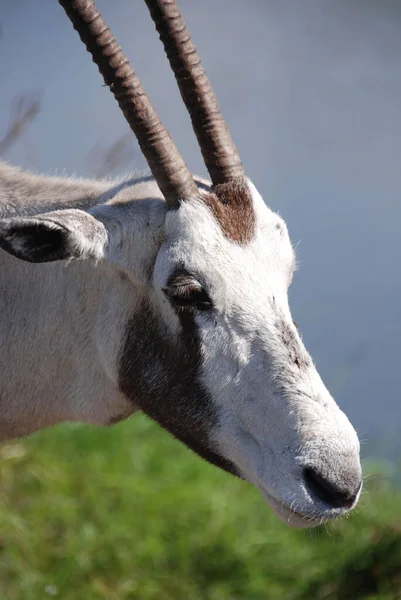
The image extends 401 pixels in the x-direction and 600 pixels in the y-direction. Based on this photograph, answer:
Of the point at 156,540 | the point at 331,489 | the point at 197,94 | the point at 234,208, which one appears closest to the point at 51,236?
the point at 234,208

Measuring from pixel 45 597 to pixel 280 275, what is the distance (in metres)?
2.85

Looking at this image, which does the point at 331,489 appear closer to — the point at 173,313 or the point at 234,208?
the point at 173,313

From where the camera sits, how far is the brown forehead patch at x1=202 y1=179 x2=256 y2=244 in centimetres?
343

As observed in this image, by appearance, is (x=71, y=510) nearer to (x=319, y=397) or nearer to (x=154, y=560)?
(x=154, y=560)

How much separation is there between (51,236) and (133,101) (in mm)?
664

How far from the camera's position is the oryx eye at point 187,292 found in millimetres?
3334

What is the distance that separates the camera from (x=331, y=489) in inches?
120

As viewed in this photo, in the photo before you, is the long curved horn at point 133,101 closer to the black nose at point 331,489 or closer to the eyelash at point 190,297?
the eyelash at point 190,297

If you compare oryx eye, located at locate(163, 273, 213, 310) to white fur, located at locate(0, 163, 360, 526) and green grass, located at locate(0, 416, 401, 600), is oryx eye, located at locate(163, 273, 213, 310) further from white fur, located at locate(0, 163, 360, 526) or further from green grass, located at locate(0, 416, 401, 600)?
green grass, located at locate(0, 416, 401, 600)

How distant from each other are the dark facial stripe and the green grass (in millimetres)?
2135

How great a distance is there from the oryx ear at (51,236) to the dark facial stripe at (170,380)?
0.38m

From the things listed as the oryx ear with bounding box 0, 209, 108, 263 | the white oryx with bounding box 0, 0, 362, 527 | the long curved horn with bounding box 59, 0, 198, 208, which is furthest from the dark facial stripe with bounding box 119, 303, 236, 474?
the long curved horn with bounding box 59, 0, 198, 208

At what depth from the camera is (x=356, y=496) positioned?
3.09 meters

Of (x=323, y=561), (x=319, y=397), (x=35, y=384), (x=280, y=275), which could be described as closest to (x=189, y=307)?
(x=280, y=275)
